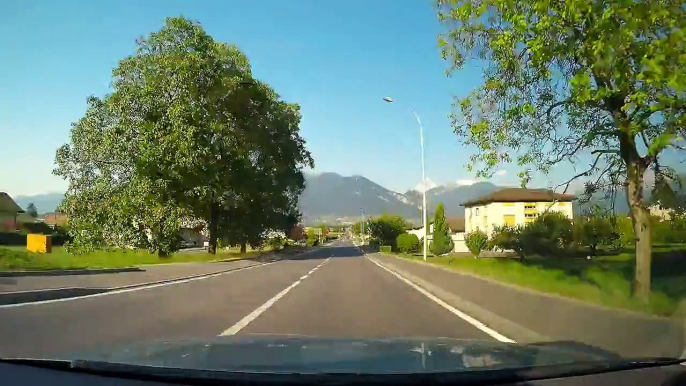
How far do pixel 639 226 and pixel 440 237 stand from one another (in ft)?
171

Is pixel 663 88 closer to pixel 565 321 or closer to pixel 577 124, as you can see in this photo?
pixel 565 321

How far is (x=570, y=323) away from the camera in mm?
9367

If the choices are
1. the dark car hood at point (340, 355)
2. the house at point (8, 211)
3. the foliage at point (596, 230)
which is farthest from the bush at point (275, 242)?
the dark car hood at point (340, 355)

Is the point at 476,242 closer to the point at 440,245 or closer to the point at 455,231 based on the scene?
the point at 440,245

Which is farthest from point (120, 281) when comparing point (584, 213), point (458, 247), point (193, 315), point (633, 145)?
point (458, 247)

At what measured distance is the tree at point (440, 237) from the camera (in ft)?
209

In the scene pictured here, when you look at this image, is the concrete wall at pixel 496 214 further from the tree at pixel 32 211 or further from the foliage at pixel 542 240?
the tree at pixel 32 211

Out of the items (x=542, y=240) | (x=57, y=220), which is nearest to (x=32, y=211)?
(x=57, y=220)

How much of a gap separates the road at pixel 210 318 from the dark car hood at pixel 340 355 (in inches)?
48.3

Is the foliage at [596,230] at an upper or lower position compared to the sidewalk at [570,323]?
upper

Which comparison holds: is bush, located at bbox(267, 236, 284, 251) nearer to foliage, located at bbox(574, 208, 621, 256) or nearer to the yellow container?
the yellow container

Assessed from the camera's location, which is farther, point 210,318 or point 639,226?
point 639,226

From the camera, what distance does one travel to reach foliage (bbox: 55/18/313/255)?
4000 cm

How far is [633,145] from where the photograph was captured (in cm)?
1395
